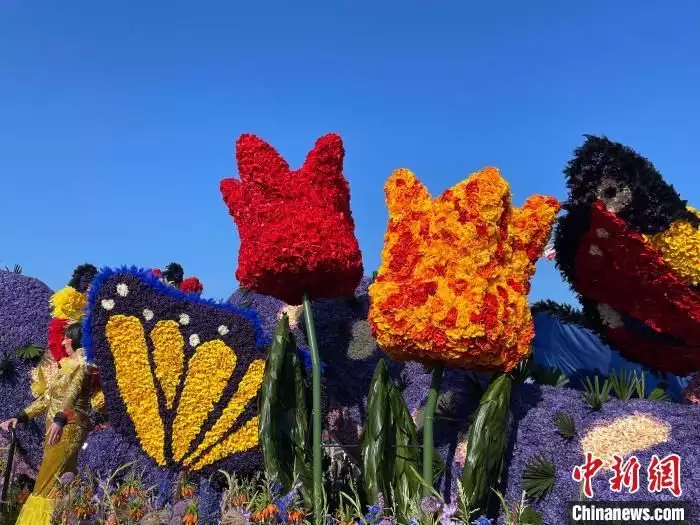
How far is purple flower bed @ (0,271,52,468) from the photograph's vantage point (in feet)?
20.0

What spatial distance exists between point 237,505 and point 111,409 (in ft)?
5.28

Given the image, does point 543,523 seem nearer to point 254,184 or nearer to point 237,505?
point 237,505

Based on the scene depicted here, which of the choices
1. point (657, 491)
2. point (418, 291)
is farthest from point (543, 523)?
point (418, 291)

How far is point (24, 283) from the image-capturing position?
6.61m

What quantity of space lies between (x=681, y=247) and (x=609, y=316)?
882 millimetres

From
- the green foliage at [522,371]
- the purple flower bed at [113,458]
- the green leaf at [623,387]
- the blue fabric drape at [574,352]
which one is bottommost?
the purple flower bed at [113,458]

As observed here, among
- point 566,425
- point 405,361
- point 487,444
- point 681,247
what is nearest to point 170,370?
point 405,361

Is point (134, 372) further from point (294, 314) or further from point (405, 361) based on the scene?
point (405, 361)

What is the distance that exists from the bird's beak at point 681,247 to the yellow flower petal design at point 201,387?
119 inches

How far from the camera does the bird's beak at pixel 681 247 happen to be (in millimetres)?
3986

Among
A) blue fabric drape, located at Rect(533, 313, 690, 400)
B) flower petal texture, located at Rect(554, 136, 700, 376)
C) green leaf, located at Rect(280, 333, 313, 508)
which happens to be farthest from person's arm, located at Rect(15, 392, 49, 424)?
blue fabric drape, located at Rect(533, 313, 690, 400)

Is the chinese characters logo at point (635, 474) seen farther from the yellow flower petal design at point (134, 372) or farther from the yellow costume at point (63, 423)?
the yellow costume at point (63, 423)

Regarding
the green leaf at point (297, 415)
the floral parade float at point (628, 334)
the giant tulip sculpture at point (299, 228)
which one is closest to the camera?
the floral parade float at point (628, 334)

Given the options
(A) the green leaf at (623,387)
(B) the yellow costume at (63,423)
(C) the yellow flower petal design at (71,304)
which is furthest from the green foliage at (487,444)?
(C) the yellow flower petal design at (71,304)
